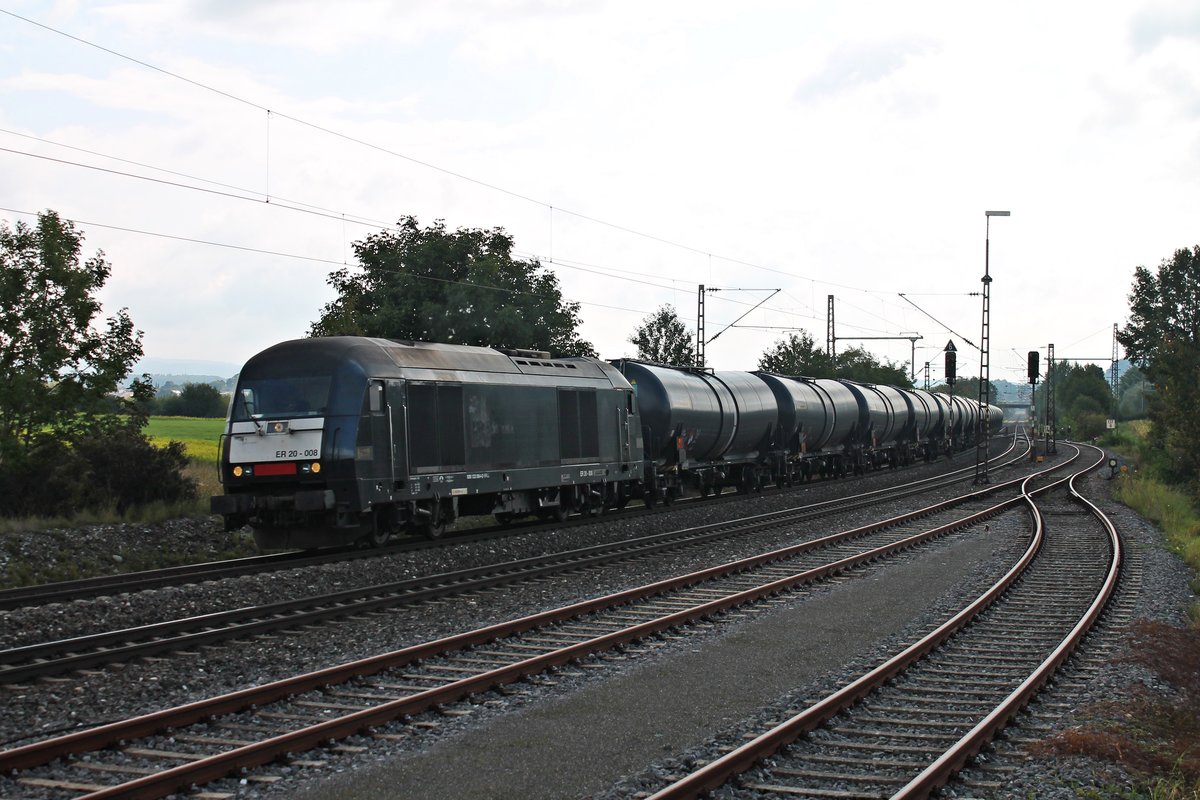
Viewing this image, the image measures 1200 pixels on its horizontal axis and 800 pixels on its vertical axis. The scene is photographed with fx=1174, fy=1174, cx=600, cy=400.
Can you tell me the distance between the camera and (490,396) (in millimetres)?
21016

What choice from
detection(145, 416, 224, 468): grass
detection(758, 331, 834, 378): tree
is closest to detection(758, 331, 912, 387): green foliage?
detection(758, 331, 834, 378): tree

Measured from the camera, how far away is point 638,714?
29.2 ft

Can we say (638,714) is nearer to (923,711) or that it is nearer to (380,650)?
(923,711)

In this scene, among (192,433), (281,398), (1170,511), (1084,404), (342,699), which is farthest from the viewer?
(1084,404)

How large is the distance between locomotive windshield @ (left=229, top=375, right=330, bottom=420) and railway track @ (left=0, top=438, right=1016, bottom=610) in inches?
88.2

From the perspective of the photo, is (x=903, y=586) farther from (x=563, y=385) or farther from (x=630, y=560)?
(x=563, y=385)

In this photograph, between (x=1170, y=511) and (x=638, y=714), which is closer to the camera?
(x=638, y=714)

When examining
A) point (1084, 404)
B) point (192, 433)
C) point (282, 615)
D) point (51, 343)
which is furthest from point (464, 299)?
point (1084, 404)

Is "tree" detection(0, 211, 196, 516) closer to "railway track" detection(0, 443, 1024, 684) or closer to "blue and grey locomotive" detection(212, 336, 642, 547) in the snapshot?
"blue and grey locomotive" detection(212, 336, 642, 547)

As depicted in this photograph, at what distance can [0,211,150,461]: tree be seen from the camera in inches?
815

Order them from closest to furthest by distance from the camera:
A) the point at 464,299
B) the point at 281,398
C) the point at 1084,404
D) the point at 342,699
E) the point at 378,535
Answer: the point at 342,699 → the point at 281,398 → the point at 378,535 → the point at 464,299 → the point at 1084,404

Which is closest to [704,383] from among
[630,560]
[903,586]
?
[630,560]

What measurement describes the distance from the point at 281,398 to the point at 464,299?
987 inches

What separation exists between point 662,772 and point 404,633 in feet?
17.4
